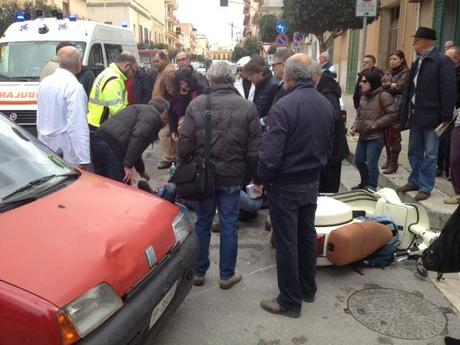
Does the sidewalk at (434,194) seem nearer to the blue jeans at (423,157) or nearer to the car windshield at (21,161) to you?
the blue jeans at (423,157)

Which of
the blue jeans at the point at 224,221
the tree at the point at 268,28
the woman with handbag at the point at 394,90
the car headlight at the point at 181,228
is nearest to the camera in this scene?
the car headlight at the point at 181,228

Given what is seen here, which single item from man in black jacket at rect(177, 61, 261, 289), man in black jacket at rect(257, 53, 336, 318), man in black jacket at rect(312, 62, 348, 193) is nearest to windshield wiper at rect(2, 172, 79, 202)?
man in black jacket at rect(177, 61, 261, 289)

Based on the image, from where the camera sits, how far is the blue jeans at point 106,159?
173 inches

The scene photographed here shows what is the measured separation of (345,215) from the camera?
415 centimetres

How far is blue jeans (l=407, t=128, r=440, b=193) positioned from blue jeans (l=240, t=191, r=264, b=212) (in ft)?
6.17

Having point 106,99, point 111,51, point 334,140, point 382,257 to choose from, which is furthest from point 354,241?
point 111,51

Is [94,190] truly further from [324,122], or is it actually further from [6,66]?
[6,66]

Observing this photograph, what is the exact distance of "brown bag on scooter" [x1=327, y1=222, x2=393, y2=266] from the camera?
3811 mm

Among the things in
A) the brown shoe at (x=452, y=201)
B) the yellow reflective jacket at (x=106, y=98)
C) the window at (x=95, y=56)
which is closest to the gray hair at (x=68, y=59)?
the yellow reflective jacket at (x=106, y=98)

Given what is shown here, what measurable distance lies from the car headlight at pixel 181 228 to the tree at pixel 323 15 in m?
14.3

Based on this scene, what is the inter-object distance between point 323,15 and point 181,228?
15.2 meters

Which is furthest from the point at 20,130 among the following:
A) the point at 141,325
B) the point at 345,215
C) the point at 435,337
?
the point at 435,337

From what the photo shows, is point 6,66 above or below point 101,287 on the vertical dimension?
above

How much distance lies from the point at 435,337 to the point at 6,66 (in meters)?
8.41
